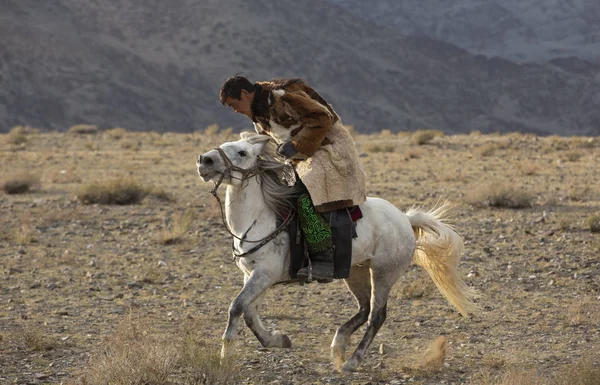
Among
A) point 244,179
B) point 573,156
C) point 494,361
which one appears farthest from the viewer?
point 573,156

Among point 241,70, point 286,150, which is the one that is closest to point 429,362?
point 286,150

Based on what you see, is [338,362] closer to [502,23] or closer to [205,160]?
[205,160]

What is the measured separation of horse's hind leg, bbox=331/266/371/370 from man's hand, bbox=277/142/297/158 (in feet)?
3.96

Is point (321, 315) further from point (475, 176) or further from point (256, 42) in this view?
point (256, 42)

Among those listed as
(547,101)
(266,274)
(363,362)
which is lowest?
(547,101)

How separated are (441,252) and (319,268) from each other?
142 centimetres

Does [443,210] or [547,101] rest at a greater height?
[443,210]

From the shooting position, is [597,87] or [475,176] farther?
[597,87]

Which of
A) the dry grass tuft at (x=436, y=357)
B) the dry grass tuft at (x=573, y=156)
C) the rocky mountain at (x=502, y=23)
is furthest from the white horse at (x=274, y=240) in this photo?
the rocky mountain at (x=502, y=23)

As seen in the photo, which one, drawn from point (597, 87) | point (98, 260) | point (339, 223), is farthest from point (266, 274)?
point (597, 87)

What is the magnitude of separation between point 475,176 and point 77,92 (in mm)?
47325

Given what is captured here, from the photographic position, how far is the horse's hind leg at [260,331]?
5.89 metres

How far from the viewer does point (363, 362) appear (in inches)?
262

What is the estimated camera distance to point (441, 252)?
23.3 feet
